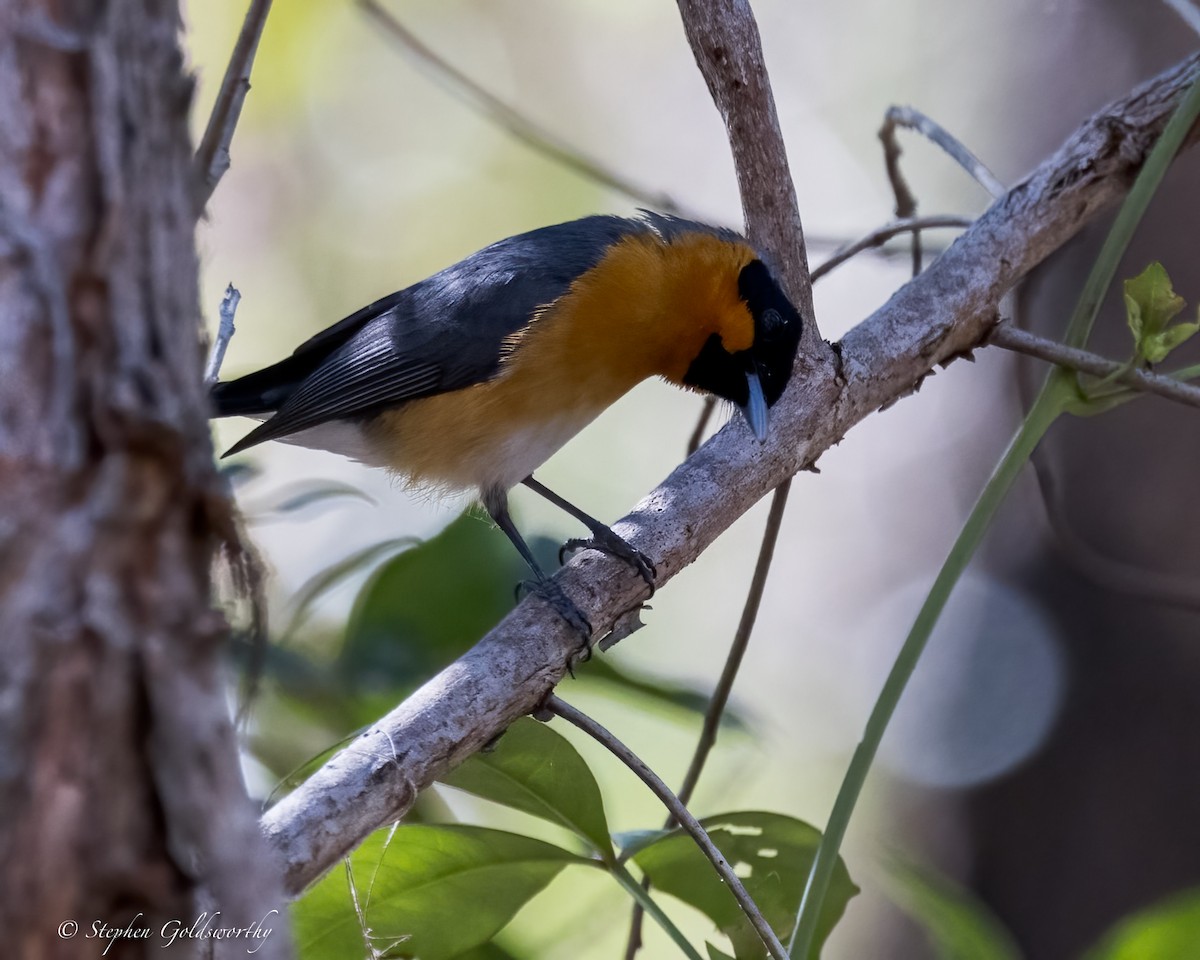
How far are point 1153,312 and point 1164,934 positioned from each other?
1065 mm

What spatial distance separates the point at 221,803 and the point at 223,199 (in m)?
6.24

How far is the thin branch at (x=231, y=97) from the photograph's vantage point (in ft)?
4.83

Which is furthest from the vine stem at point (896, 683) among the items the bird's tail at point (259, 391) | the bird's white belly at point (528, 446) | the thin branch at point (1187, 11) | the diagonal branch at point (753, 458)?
the bird's tail at point (259, 391)

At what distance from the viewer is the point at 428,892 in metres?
1.91

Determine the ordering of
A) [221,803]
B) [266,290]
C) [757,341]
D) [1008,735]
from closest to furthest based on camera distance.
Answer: [221,803] < [757,341] < [1008,735] < [266,290]

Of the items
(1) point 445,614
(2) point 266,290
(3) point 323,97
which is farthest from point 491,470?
(3) point 323,97

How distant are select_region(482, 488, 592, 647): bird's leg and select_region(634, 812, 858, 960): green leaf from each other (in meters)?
0.40

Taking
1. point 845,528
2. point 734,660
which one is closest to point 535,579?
point 734,660

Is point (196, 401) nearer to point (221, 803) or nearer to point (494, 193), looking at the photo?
point (221, 803)

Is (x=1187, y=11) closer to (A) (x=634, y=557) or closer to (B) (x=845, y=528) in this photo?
(A) (x=634, y=557)

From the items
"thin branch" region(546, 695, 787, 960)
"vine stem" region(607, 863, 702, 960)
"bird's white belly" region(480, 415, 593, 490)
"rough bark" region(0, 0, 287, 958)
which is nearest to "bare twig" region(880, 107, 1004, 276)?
"bird's white belly" region(480, 415, 593, 490)

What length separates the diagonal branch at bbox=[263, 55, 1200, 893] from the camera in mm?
1590

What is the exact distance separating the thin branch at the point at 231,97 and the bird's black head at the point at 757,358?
119cm

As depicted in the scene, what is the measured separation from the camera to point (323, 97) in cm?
682
